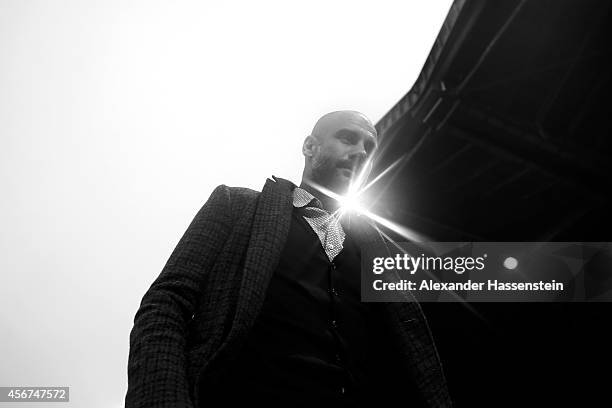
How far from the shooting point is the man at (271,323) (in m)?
1.24

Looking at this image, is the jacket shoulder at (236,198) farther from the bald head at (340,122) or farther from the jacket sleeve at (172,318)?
the bald head at (340,122)

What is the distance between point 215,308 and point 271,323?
23cm

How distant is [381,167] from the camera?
4.55m

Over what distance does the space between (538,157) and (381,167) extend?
1634 millimetres

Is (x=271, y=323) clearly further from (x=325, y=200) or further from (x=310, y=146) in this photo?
(x=310, y=146)

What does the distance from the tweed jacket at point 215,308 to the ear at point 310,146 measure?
0.65 m

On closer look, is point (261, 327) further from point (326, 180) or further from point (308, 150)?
point (308, 150)

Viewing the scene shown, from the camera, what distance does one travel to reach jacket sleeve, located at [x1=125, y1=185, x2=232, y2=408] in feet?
3.63

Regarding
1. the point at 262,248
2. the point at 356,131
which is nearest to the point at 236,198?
the point at 262,248

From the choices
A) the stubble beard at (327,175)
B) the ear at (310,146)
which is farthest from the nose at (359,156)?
the ear at (310,146)

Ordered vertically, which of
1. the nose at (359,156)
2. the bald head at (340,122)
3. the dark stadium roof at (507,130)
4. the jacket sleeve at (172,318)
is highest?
the dark stadium roof at (507,130)

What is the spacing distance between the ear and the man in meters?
0.52

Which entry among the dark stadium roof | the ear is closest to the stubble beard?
the ear

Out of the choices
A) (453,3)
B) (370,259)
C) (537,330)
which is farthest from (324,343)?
(537,330)
